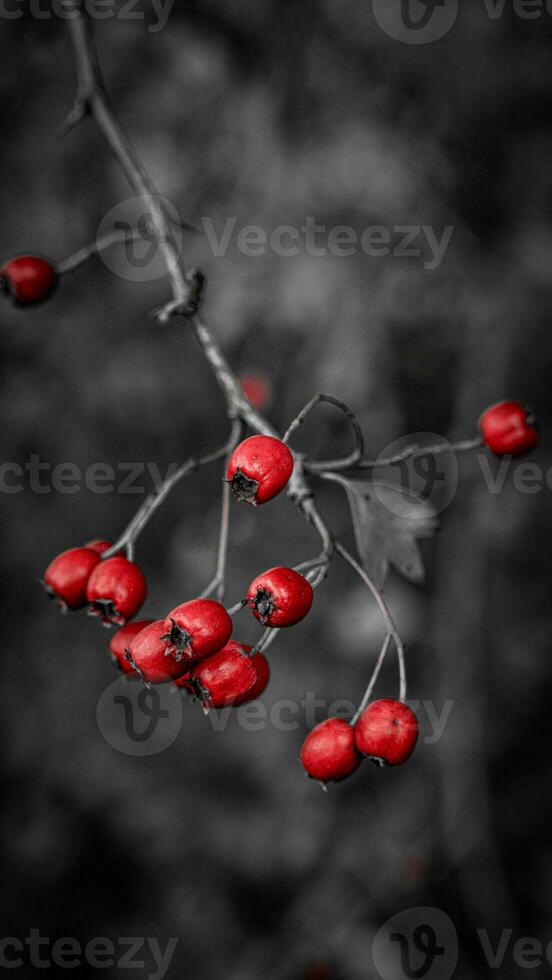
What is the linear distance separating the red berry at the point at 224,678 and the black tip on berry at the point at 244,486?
0.81 feet

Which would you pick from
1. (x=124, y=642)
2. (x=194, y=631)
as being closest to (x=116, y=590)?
(x=124, y=642)

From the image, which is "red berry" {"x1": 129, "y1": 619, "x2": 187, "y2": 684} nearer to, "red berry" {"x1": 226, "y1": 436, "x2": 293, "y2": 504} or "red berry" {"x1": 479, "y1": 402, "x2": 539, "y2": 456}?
"red berry" {"x1": 226, "y1": 436, "x2": 293, "y2": 504}

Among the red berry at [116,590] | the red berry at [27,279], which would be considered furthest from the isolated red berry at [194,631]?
the red berry at [27,279]

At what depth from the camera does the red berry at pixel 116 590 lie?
3.83 ft

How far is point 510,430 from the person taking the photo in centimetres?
150

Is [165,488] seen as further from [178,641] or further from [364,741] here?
[364,741]

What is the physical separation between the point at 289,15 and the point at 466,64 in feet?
2.35

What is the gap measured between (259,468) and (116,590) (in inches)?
13.8

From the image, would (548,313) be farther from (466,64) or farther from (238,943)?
(238,943)

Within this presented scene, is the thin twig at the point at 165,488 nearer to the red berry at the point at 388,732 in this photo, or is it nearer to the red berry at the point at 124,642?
the red berry at the point at 124,642

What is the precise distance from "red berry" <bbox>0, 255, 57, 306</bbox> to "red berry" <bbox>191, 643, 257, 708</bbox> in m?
1.04

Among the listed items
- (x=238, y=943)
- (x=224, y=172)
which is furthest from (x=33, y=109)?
(x=238, y=943)

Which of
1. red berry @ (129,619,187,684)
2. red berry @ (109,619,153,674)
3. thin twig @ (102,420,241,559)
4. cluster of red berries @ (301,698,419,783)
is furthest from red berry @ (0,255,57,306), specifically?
cluster of red berries @ (301,698,419,783)

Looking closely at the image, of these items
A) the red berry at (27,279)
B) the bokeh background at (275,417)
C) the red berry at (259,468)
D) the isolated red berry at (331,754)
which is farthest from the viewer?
the bokeh background at (275,417)
